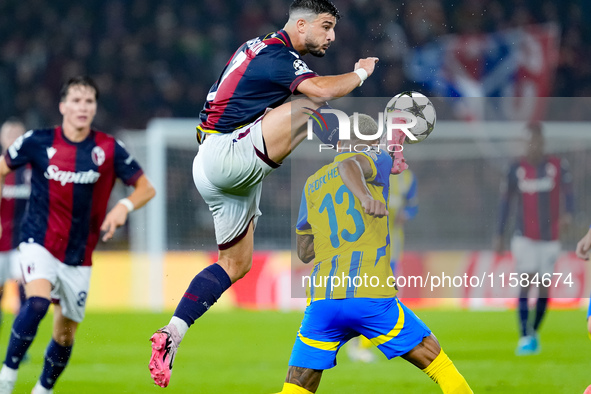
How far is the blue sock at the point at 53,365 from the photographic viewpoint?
5.79 m

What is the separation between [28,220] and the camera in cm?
605

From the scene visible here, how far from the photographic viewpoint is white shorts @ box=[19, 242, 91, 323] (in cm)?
588

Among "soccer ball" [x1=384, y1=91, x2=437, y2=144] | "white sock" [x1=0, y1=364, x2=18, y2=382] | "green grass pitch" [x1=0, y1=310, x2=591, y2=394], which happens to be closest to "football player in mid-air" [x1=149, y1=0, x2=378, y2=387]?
"soccer ball" [x1=384, y1=91, x2=437, y2=144]

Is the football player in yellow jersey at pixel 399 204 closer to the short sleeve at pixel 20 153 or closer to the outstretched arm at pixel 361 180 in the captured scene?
the short sleeve at pixel 20 153

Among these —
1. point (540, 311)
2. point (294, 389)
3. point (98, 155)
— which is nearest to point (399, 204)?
point (540, 311)

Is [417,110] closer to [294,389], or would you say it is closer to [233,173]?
[233,173]

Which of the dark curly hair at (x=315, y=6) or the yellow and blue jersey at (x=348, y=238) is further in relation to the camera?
the dark curly hair at (x=315, y=6)

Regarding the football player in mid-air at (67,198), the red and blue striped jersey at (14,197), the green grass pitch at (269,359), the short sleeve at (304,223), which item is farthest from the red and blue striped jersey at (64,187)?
the red and blue striped jersey at (14,197)

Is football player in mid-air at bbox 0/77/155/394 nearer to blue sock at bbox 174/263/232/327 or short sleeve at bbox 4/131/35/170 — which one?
short sleeve at bbox 4/131/35/170

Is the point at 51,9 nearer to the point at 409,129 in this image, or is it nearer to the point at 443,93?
the point at 443,93

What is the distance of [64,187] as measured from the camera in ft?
19.9

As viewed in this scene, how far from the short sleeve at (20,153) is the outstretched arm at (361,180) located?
270 cm

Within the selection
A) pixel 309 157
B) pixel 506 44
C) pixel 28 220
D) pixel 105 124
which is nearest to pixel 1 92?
pixel 105 124

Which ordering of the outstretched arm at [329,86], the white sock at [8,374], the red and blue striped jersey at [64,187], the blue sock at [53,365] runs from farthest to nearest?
1. the red and blue striped jersey at [64,187]
2. the blue sock at [53,365]
3. the white sock at [8,374]
4. the outstretched arm at [329,86]
